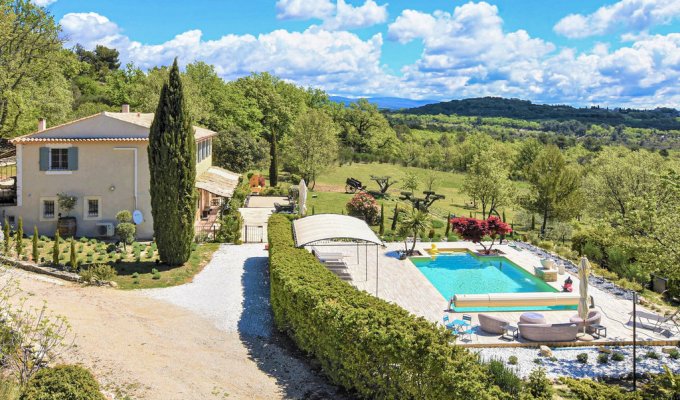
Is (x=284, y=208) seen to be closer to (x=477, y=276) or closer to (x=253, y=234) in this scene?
(x=253, y=234)

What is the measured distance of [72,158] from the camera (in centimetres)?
2769

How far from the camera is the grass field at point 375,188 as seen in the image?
41875 millimetres

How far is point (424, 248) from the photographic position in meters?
29.5

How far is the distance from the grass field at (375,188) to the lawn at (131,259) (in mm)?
14356

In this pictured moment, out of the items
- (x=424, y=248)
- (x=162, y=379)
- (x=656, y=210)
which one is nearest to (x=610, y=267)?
(x=424, y=248)

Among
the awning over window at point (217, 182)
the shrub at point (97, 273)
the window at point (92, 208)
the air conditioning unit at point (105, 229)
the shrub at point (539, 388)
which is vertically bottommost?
the shrub at point (539, 388)

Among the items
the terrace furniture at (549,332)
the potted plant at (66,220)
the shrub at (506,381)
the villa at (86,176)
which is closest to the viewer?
the shrub at (506,381)

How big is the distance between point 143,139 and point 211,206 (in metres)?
11.3

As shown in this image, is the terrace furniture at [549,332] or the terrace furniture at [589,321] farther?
the terrace furniture at [589,321]

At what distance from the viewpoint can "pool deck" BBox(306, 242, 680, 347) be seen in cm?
1664

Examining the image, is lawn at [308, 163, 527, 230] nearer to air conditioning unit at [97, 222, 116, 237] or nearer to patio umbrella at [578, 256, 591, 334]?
air conditioning unit at [97, 222, 116, 237]

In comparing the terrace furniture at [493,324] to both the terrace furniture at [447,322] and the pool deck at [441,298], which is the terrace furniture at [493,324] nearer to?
the pool deck at [441,298]

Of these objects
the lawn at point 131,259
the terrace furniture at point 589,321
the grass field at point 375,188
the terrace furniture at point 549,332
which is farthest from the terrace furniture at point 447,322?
the grass field at point 375,188

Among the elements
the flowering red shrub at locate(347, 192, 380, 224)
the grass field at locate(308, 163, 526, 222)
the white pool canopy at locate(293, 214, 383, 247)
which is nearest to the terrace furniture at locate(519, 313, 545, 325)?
the white pool canopy at locate(293, 214, 383, 247)
